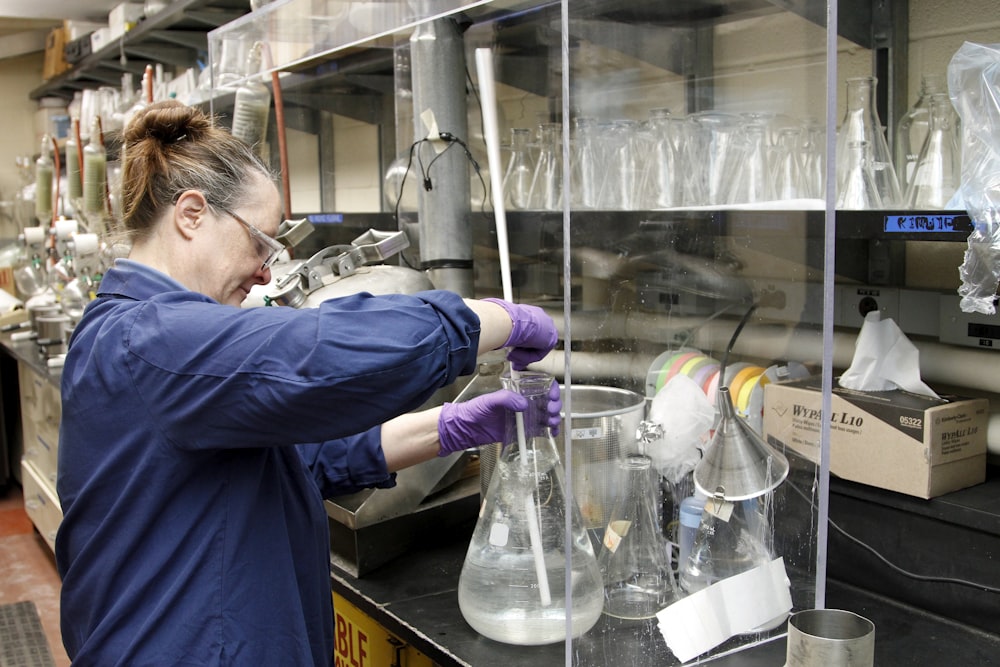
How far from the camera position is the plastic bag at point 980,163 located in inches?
42.9

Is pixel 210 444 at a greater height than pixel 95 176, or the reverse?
pixel 95 176

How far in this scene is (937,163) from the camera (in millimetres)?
1270

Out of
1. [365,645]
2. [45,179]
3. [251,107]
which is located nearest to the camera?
[365,645]

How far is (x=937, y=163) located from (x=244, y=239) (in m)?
0.99

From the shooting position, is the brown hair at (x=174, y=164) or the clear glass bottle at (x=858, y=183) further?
the clear glass bottle at (x=858, y=183)

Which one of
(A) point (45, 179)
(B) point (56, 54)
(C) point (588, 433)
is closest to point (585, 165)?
(C) point (588, 433)

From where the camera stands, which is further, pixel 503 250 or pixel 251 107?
pixel 251 107

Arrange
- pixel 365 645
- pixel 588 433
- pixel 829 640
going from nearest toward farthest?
pixel 829 640 → pixel 588 433 → pixel 365 645

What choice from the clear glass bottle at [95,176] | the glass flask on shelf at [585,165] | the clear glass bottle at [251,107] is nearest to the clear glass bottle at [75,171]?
the clear glass bottle at [95,176]

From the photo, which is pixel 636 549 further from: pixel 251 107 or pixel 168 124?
pixel 251 107

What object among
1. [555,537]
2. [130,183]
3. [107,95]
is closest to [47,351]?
[107,95]

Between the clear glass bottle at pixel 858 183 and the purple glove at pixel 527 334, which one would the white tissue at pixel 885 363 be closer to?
the clear glass bottle at pixel 858 183

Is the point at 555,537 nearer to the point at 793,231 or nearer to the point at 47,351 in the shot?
the point at 793,231

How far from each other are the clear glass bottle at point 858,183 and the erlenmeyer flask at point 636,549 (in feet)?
1.65
